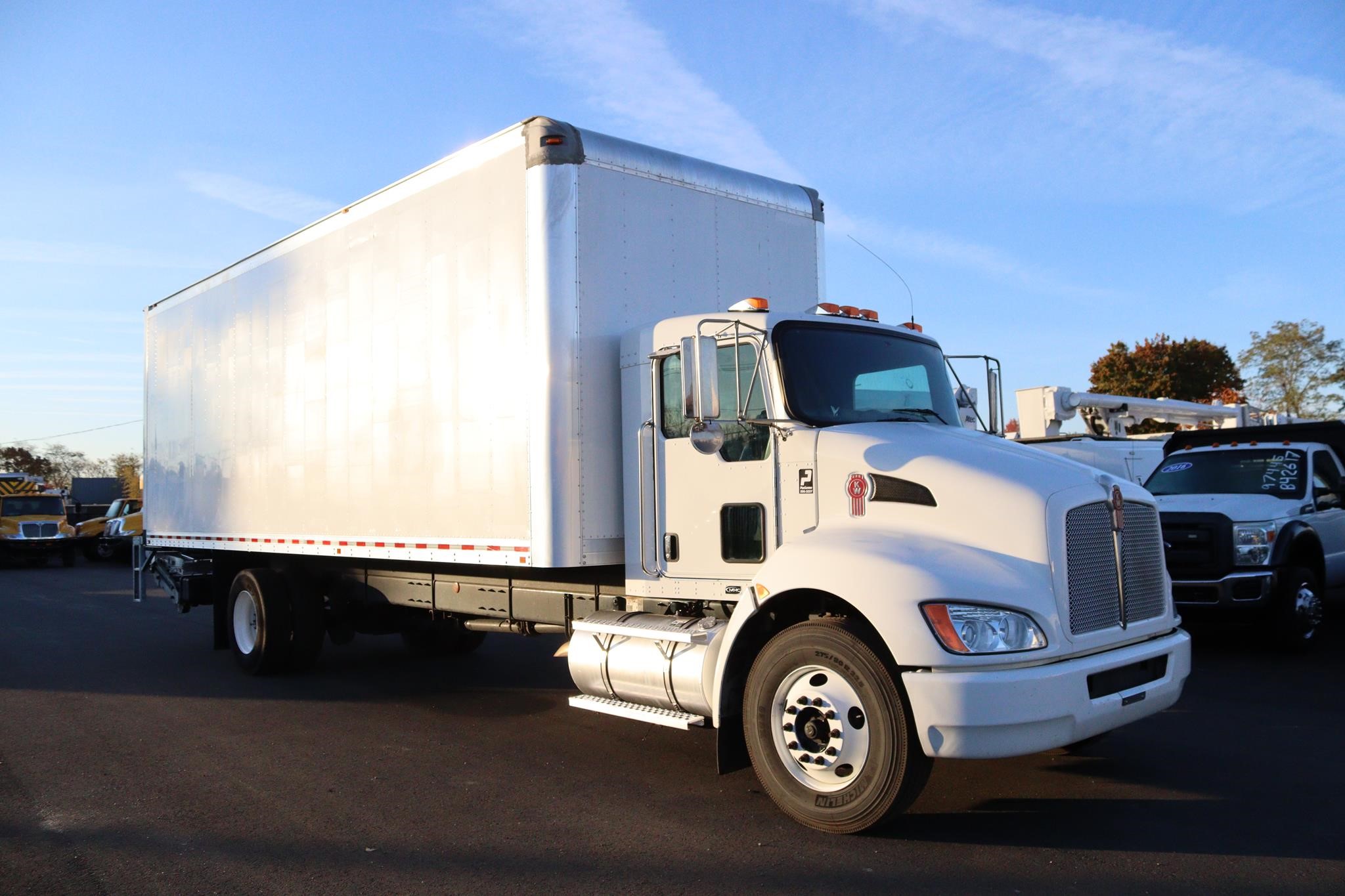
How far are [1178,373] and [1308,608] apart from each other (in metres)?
33.0

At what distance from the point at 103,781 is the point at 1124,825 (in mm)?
5818

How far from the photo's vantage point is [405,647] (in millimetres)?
11984

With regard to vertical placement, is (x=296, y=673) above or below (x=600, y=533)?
below

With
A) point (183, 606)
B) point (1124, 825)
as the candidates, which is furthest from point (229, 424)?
point (1124, 825)

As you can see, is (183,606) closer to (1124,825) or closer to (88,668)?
(88,668)

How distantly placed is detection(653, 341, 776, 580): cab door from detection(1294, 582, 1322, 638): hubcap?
22.7 ft

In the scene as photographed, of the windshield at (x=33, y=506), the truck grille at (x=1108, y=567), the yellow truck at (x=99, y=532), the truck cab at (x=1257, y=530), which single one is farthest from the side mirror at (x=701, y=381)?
the yellow truck at (x=99, y=532)

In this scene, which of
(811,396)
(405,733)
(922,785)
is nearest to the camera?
(922,785)

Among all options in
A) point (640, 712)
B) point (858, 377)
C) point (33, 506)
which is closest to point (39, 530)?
point (33, 506)

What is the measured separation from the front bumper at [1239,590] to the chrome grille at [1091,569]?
5.20 meters

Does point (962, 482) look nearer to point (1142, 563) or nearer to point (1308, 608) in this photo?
point (1142, 563)

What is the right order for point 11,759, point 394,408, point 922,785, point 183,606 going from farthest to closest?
point 183,606 < point 394,408 < point 11,759 < point 922,785

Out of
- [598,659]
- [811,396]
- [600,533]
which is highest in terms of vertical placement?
[811,396]

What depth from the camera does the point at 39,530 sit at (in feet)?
95.9
